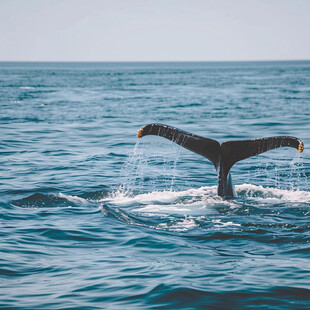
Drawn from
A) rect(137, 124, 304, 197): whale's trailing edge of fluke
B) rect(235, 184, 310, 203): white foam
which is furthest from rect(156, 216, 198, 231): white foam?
rect(235, 184, 310, 203): white foam

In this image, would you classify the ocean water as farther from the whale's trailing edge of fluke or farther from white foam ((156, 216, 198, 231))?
the whale's trailing edge of fluke

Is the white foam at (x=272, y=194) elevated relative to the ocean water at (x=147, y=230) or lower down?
elevated

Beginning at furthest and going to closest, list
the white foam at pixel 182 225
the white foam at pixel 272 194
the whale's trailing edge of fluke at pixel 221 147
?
the white foam at pixel 272 194 < the whale's trailing edge of fluke at pixel 221 147 < the white foam at pixel 182 225

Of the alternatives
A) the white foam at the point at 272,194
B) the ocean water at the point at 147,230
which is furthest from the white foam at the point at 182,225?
the white foam at the point at 272,194

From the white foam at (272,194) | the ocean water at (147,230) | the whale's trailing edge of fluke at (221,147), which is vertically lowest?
the ocean water at (147,230)

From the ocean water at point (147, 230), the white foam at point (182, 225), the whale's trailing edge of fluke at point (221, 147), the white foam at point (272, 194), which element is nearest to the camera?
the ocean water at point (147, 230)

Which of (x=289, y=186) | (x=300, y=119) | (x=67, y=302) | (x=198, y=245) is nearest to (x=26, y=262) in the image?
(x=67, y=302)

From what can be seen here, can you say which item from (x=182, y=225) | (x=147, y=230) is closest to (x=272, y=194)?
(x=182, y=225)

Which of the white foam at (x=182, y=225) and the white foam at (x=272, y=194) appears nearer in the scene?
the white foam at (x=182, y=225)

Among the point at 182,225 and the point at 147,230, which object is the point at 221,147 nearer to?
the point at 182,225

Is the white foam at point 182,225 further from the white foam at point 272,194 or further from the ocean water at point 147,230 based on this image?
the white foam at point 272,194

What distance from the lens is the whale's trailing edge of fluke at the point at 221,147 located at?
1019 centimetres

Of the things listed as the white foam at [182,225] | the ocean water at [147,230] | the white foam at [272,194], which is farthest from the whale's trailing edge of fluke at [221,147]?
the white foam at [182,225]

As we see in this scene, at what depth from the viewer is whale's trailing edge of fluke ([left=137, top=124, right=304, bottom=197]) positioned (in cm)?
1019
